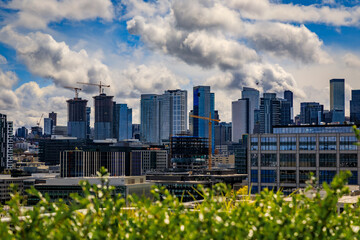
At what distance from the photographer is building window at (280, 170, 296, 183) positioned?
383 feet

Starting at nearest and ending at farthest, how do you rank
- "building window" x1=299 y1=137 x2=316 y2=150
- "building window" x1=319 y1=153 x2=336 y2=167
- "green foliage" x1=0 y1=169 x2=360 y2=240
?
"green foliage" x1=0 y1=169 x2=360 y2=240, "building window" x1=319 y1=153 x2=336 y2=167, "building window" x1=299 y1=137 x2=316 y2=150

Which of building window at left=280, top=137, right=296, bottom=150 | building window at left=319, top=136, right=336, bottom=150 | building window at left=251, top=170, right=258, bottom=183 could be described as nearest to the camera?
building window at left=319, top=136, right=336, bottom=150

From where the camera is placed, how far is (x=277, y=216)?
14.0m

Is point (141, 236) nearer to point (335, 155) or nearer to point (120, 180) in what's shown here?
point (335, 155)

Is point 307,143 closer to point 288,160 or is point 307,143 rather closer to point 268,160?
point 288,160

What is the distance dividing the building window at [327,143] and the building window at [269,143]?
1085cm

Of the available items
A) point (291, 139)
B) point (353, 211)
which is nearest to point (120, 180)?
point (291, 139)

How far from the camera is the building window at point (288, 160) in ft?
387

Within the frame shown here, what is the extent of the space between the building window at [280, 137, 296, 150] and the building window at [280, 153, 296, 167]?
5.68 feet

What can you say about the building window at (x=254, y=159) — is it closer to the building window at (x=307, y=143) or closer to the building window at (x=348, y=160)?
the building window at (x=307, y=143)

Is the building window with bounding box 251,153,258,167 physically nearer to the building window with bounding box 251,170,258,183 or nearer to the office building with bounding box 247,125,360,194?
the office building with bounding box 247,125,360,194

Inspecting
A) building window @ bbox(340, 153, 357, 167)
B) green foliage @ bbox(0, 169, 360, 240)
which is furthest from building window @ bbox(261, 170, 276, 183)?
green foliage @ bbox(0, 169, 360, 240)

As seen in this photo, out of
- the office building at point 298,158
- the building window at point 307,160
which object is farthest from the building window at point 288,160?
the building window at point 307,160

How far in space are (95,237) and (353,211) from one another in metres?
9.98
